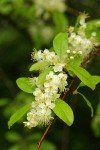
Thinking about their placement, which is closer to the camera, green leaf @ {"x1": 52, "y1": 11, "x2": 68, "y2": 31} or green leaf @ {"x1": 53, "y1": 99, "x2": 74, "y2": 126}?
green leaf @ {"x1": 53, "y1": 99, "x2": 74, "y2": 126}

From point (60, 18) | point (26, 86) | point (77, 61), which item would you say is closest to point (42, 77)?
point (26, 86)

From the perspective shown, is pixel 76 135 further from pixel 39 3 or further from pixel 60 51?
pixel 60 51

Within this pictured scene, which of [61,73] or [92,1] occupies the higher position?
[61,73]

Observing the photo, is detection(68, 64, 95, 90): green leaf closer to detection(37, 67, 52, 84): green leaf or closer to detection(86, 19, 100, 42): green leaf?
detection(37, 67, 52, 84): green leaf

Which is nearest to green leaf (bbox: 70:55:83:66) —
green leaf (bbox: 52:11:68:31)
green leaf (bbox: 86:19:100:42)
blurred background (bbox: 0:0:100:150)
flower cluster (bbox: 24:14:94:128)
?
flower cluster (bbox: 24:14:94:128)

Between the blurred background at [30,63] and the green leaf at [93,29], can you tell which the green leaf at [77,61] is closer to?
the green leaf at [93,29]

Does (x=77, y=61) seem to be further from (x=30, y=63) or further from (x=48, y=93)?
(x=30, y=63)

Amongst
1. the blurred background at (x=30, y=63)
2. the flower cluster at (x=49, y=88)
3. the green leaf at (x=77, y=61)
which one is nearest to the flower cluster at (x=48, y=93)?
the flower cluster at (x=49, y=88)

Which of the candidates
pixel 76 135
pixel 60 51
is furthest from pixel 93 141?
pixel 60 51
